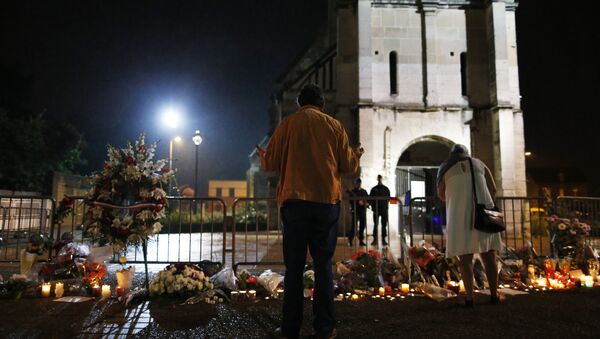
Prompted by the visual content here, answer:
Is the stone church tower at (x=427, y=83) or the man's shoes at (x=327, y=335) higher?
the stone church tower at (x=427, y=83)

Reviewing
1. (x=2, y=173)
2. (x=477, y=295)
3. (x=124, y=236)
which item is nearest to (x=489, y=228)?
(x=477, y=295)

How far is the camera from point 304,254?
12.5 ft

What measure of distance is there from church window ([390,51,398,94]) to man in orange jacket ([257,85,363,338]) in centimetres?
1616

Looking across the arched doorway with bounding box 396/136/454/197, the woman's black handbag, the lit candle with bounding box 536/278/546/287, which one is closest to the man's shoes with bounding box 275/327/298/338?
the woman's black handbag

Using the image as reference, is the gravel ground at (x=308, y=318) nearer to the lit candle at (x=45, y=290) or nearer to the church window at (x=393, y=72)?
the lit candle at (x=45, y=290)

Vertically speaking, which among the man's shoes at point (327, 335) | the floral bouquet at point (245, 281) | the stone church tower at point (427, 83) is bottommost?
the man's shoes at point (327, 335)

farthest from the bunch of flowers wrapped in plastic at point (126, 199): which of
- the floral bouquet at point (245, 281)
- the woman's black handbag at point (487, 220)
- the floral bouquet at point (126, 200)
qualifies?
the woman's black handbag at point (487, 220)

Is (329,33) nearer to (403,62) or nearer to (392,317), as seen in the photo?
(403,62)

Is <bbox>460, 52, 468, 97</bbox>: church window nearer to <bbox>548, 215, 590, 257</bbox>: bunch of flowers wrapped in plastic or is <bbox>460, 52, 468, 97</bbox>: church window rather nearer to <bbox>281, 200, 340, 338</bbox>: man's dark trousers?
<bbox>548, 215, 590, 257</bbox>: bunch of flowers wrapped in plastic

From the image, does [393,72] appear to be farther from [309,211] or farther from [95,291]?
[309,211]

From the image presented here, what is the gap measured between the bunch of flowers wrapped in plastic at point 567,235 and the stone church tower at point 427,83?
10.3m

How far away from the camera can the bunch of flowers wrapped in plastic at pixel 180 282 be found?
553cm

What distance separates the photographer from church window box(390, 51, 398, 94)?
63.3ft

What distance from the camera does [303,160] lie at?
3.88 meters
